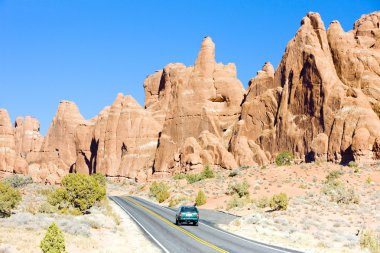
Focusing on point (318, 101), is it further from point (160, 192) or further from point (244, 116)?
point (160, 192)

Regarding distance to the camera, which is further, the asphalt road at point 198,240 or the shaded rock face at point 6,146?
the shaded rock face at point 6,146

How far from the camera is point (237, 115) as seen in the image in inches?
4232

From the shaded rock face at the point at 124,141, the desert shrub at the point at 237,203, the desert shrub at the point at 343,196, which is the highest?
the shaded rock face at the point at 124,141

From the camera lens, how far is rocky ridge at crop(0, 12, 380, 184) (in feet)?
253

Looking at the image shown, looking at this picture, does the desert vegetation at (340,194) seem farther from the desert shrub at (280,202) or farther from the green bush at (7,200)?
the green bush at (7,200)

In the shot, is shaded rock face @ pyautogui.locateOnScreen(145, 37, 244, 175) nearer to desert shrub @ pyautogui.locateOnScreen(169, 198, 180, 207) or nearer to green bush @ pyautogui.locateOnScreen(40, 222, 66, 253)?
desert shrub @ pyautogui.locateOnScreen(169, 198, 180, 207)

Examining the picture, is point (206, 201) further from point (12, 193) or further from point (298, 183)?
point (12, 193)

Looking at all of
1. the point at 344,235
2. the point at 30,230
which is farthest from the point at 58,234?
the point at 344,235

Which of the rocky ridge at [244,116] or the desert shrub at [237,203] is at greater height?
the rocky ridge at [244,116]

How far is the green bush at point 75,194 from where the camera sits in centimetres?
3469

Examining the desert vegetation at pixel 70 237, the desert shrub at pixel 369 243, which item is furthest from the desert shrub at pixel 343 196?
the desert vegetation at pixel 70 237

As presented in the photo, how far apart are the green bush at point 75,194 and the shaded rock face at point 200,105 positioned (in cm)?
6237

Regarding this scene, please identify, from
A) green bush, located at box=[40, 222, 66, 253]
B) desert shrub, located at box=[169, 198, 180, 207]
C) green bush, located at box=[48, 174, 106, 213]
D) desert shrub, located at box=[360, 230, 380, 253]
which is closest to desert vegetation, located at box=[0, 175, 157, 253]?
green bush, located at box=[40, 222, 66, 253]

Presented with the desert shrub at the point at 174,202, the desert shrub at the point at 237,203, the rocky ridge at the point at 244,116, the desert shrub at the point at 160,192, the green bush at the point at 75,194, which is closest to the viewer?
the green bush at the point at 75,194
